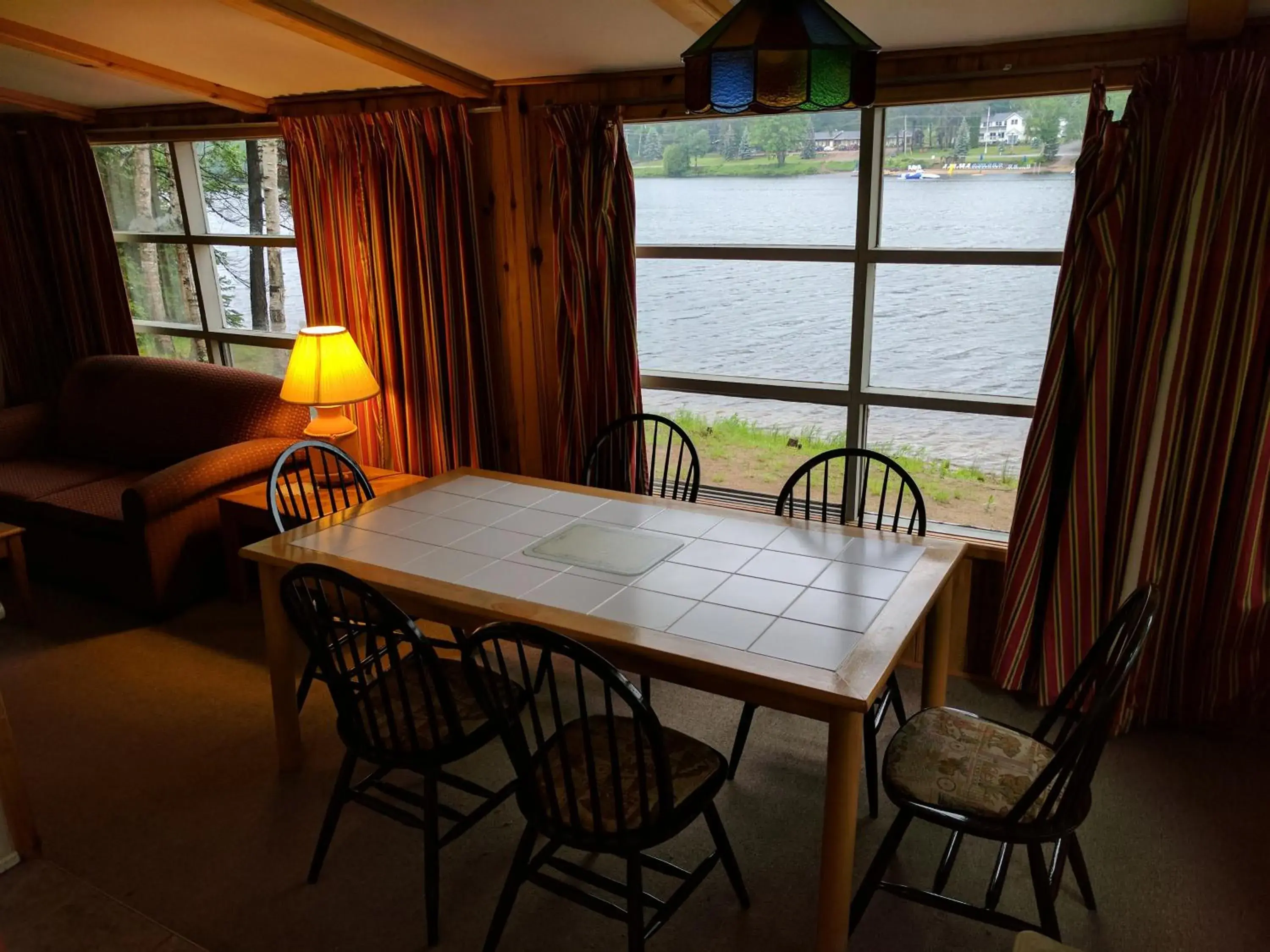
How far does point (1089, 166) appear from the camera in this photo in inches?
99.9

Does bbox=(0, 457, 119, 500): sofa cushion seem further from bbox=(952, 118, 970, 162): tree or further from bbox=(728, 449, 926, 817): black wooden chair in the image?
bbox=(952, 118, 970, 162): tree

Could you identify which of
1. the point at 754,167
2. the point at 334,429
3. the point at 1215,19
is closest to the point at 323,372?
the point at 334,429

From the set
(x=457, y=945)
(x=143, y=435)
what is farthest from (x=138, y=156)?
(x=457, y=945)

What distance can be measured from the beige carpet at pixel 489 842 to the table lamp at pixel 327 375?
1055 millimetres

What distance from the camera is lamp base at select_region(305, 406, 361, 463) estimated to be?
3732mm

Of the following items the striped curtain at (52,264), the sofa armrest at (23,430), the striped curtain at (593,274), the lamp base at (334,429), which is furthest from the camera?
the striped curtain at (52,264)

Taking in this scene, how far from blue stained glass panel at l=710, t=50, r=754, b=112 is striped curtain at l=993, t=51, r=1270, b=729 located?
4.67ft

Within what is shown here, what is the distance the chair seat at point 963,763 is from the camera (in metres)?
1.89

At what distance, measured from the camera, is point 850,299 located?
10.6ft

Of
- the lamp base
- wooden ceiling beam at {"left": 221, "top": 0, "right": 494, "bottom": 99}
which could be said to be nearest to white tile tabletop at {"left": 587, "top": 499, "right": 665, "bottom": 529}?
the lamp base

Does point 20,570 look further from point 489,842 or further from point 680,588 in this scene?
point 680,588

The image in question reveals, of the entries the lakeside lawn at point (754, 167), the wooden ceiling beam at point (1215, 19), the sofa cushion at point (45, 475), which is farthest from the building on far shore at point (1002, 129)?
the sofa cushion at point (45, 475)

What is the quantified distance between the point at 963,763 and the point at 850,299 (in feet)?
5.68

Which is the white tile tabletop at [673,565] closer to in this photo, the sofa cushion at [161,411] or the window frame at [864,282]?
the window frame at [864,282]
